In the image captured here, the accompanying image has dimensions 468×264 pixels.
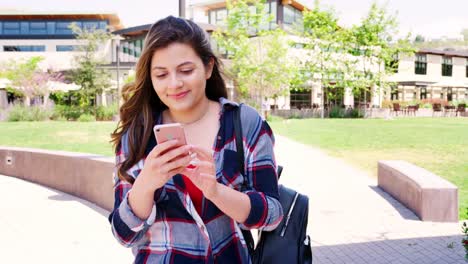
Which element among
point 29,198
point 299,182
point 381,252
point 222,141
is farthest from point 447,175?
point 222,141

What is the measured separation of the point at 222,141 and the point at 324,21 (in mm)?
42253

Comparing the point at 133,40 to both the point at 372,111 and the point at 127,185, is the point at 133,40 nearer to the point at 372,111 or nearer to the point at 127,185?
the point at 372,111

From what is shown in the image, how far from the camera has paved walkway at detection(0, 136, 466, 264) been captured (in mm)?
4973

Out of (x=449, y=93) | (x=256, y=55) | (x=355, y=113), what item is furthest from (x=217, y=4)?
(x=449, y=93)

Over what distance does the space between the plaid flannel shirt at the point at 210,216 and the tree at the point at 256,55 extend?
111 feet

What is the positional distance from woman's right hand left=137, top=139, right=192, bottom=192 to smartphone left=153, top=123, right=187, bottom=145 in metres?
0.01

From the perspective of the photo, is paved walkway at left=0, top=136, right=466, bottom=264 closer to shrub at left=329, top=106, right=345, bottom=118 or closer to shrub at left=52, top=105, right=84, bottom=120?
shrub at left=52, top=105, right=84, bottom=120

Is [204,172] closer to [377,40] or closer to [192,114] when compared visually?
[192,114]

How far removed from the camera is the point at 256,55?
3725 centimetres

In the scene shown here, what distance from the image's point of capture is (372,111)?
4194cm

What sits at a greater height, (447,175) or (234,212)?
(234,212)

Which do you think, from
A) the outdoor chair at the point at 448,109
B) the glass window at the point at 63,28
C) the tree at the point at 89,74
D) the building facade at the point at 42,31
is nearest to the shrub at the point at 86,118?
the tree at the point at 89,74

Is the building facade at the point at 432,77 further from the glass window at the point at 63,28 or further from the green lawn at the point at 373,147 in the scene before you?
the green lawn at the point at 373,147

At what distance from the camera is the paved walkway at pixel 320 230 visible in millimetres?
4973
